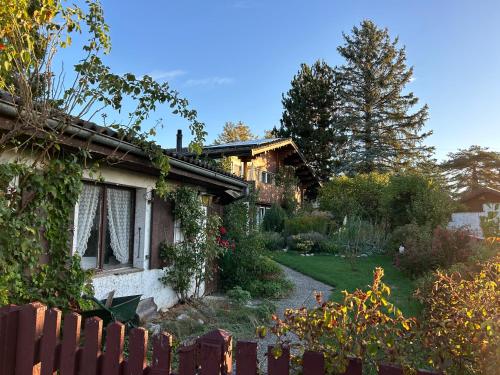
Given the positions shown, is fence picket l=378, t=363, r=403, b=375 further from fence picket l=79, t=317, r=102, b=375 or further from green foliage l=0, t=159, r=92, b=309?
green foliage l=0, t=159, r=92, b=309

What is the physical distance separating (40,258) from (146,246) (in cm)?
229

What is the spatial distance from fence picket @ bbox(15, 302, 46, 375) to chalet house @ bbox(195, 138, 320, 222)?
1583 cm

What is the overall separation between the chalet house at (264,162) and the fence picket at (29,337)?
15.8 m

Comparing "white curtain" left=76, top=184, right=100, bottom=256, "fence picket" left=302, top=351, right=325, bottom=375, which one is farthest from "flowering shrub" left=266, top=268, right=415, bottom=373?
"white curtain" left=76, top=184, right=100, bottom=256

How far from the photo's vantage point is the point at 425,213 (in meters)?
17.4

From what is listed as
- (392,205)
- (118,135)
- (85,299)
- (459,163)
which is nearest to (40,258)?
(85,299)

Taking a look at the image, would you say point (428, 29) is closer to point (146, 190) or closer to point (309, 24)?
point (309, 24)

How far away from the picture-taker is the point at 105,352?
6.74ft

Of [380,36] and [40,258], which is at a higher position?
[380,36]

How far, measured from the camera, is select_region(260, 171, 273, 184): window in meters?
24.8

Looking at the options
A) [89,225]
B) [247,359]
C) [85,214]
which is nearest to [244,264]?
[89,225]

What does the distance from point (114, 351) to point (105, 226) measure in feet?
14.2

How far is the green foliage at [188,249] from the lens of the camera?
7293mm

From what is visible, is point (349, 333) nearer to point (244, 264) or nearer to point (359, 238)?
point (244, 264)
